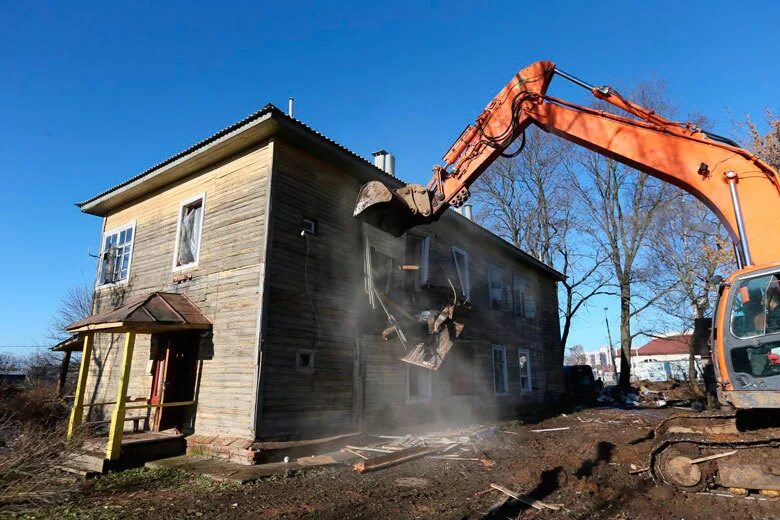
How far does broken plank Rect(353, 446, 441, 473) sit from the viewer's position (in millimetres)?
8401

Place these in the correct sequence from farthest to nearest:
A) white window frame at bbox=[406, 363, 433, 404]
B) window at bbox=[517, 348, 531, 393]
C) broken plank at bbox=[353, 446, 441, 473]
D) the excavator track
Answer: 1. window at bbox=[517, 348, 531, 393]
2. white window frame at bbox=[406, 363, 433, 404]
3. broken plank at bbox=[353, 446, 441, 473]
4. the excavator track

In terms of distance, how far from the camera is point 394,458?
902 centimetres

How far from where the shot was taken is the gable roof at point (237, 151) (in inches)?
389

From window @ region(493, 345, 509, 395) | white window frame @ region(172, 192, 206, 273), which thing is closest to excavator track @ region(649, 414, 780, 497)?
window @ region(493, 345, 509, 395)

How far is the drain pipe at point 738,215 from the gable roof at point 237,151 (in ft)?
25.2

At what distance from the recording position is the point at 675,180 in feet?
23.4

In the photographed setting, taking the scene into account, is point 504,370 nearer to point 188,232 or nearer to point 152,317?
point 188,232

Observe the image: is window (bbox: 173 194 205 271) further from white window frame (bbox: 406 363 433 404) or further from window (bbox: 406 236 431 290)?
white window frame (bbox: 406 363 433 404)

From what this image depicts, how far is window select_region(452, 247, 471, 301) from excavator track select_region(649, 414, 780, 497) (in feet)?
29.6

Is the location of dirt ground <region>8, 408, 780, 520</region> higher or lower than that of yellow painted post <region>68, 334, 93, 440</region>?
lower

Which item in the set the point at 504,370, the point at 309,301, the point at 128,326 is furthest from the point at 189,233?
the point at 504,370

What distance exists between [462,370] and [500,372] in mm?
3030

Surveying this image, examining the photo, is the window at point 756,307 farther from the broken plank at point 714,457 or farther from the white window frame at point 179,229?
the white window frame at point 179,229

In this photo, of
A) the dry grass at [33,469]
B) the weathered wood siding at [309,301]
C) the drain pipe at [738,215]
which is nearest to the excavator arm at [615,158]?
the drain pipe at [738,215]
